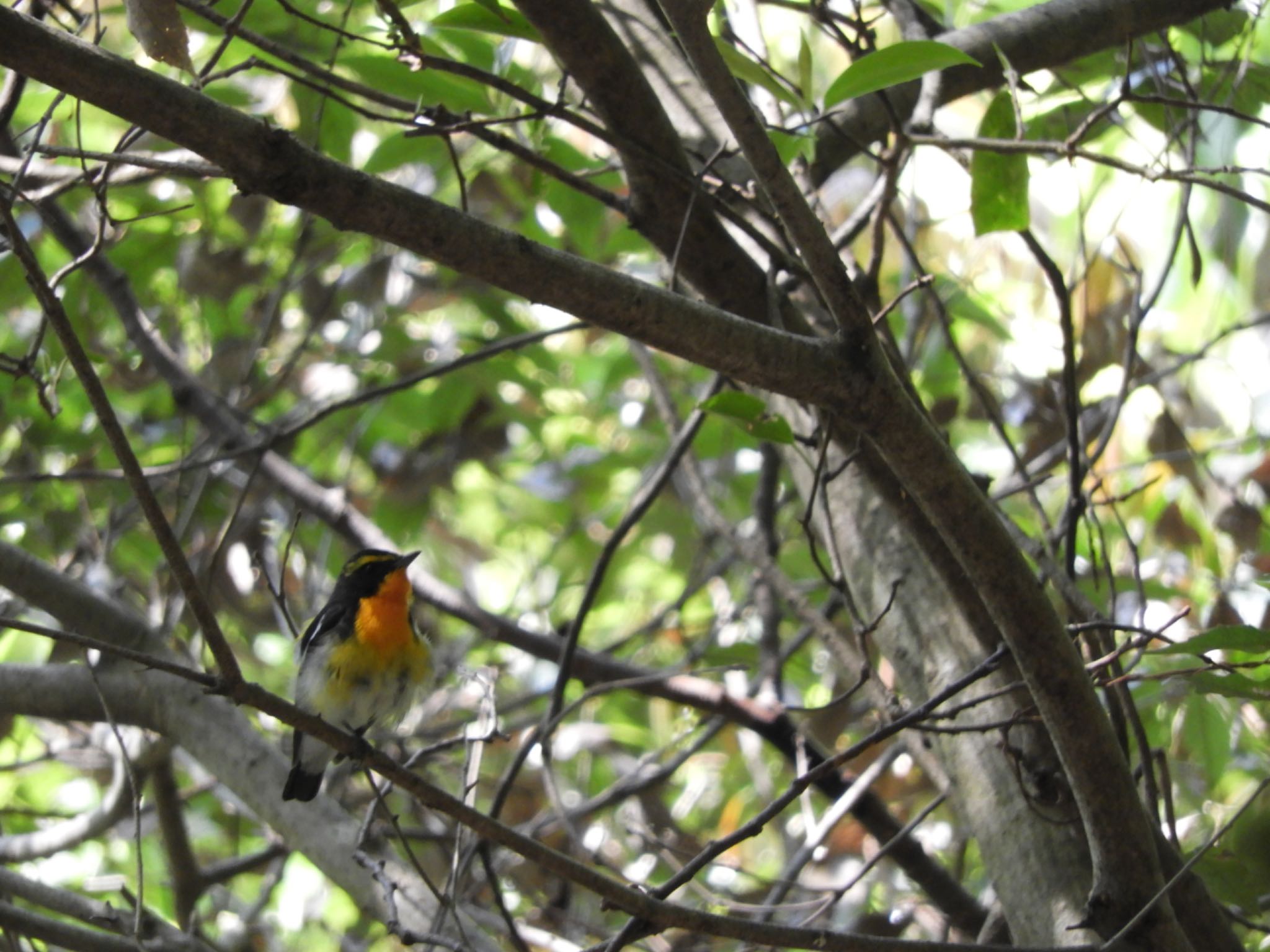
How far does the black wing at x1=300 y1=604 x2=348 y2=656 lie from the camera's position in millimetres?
3561

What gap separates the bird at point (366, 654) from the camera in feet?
11.3

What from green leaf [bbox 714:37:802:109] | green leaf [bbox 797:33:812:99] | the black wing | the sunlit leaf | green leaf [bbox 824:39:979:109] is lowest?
the sunlit leaf

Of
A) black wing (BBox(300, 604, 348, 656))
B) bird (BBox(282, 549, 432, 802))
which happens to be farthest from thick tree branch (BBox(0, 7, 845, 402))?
black wing (BBox(300, 604, 348, 656))

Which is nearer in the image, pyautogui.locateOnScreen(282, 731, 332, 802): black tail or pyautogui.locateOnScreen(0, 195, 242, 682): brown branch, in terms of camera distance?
pyautogui.locateOnScreen(0, 195, 242, 682): brown branch

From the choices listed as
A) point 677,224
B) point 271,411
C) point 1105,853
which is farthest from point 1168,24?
point 271,411

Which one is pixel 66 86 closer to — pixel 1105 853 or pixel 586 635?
pixel 1105 853

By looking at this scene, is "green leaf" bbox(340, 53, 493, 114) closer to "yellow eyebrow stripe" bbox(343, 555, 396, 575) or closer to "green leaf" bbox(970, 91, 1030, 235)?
"green leaf" bbox(970, 91, 1030, 235)

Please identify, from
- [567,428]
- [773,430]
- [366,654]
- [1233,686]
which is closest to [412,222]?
[773,430]

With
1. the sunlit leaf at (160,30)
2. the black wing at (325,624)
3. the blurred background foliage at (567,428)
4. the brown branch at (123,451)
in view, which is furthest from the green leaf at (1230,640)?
the black wing at (325,624)

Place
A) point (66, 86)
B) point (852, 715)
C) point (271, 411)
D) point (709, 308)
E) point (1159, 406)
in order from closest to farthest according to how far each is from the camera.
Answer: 1. point (66, 86)
2. point (709, 308)
3. point (852, 715)
4. point (1159, 406)
5. point (271, 411)

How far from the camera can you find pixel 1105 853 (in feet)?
6.08

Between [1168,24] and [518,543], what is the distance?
4.71 meters

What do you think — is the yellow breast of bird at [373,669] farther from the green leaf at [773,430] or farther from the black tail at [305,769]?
the green leaf at [773,430]

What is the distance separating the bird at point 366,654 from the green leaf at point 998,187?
6.14ft
